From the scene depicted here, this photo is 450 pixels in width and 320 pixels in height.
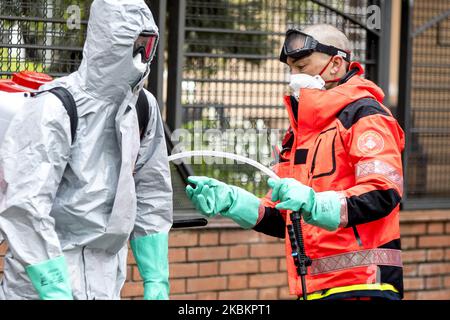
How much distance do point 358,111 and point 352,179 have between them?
27 cm

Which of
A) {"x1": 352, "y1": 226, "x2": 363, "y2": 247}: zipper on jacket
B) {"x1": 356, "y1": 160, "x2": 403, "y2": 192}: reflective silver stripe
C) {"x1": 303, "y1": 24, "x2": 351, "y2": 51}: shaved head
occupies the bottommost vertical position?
{"x1": 352, "y1": 226, "x2": 363, "y2": 247}: zipper on jacket

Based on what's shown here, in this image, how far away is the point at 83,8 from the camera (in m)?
6.21

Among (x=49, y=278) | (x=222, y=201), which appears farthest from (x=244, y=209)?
(x=49, y=278)

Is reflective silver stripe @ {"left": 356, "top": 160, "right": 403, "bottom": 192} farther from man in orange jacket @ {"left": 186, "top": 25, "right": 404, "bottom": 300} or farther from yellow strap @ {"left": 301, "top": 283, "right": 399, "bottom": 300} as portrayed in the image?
yellow strap @ {"left": 301, "top": 283, "right": 399, "bottom": 300}

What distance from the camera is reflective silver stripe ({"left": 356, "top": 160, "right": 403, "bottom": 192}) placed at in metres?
4.15

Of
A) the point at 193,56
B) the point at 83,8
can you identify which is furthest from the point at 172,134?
the point at 83,8

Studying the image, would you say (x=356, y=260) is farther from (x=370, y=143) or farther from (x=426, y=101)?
(x=426, y=101)

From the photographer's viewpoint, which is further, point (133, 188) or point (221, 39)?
point (221, 39)

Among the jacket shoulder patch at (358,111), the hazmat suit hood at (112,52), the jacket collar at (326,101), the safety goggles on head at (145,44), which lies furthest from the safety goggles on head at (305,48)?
the hazmat suit hood at (112,52)

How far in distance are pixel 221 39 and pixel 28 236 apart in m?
3.45

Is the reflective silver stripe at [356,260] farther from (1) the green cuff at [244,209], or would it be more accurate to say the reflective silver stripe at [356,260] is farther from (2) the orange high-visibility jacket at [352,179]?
(1) the green cuff at [244,209]

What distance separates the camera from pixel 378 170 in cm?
415

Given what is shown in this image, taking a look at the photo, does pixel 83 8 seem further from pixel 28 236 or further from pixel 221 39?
pixel 28 236

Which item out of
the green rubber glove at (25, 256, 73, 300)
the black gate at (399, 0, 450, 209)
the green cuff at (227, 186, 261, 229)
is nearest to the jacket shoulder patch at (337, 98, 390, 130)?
the green cuff at (227, 186, 261, 229)
